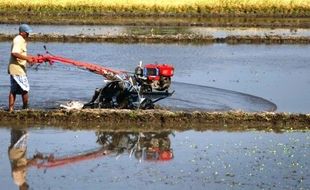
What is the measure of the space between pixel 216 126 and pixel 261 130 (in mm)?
709

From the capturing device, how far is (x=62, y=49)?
20562 millimetres

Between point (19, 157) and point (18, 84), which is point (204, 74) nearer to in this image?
point (18, 84)

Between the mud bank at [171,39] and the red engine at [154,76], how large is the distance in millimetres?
10943

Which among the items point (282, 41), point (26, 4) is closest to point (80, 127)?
point (282, 41)

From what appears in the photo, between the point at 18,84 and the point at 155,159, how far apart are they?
3.19 m

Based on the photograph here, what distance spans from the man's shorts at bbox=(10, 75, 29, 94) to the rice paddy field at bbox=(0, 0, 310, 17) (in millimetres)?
22185

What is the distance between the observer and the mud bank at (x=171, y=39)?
74.6ft

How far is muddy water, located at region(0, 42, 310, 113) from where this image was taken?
43.7ft

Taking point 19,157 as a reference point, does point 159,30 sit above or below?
above

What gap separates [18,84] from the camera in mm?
10992

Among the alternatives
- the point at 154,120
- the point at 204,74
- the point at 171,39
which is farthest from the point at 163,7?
the point at 154,120

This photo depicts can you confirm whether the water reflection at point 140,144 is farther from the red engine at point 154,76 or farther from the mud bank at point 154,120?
the red engine at point 154,76

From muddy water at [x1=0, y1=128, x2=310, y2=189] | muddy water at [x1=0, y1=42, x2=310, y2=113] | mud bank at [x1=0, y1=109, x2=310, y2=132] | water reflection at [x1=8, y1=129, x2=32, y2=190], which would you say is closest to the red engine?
muddy water at [x1=0, y1=42, x2=310, y2=113]

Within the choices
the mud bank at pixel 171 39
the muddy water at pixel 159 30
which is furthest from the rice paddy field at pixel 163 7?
the mud bank at pixel 171 39
